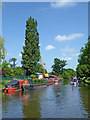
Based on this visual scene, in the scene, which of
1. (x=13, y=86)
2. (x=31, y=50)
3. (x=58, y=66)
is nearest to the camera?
(x=13, y=86)

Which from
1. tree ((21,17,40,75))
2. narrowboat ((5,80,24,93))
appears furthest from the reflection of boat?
tree ((21,17,40,75))

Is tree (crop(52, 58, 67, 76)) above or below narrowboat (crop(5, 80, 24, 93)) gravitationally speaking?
above

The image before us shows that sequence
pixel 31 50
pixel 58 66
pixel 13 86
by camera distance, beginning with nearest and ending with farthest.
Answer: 1. pixel 13 86
2. pixel 31 50
3. pixel 58 66

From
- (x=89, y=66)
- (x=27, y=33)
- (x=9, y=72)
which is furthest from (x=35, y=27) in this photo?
(x=89, y=66)

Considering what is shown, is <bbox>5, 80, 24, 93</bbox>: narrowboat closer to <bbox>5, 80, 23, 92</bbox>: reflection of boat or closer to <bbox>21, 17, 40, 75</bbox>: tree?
<bbox>5, 80, 23, 92</bbox>: reflection of boat

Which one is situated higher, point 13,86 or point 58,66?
point 58,66

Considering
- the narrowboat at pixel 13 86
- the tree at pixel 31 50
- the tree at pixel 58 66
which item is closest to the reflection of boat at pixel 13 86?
the narrowboat at pixel 13 86

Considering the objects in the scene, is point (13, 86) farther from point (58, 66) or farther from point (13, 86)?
point (58, 66)

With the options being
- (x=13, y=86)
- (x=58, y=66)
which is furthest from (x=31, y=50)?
(x=58, y=66)

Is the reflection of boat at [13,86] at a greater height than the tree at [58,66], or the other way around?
the tree at [58,66]

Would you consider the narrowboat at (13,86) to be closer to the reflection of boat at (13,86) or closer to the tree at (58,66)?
the reflection of boat at (13,86)

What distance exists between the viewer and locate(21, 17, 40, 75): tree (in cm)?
6334

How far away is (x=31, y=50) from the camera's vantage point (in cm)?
6444

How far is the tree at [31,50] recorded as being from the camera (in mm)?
63344
